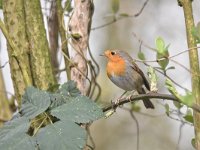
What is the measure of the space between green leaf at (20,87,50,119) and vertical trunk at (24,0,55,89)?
14.7 inches

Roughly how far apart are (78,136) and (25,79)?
0.51m

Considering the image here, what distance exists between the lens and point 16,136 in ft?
4.01

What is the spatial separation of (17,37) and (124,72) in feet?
2.94

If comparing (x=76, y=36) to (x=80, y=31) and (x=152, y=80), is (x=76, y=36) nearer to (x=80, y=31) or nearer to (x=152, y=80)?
(x=80, y=31)

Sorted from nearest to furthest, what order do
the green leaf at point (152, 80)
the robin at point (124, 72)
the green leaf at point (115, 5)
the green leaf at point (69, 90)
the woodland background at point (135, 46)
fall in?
the green leaf at point (152, 80) → the green leaf at point (69, 90) → the green leaf at point (115, 5) → the robin at point (124, 72) → the woodland background at point (135, 46)

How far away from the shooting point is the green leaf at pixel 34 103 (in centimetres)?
127

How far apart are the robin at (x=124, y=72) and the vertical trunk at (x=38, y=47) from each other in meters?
0.77

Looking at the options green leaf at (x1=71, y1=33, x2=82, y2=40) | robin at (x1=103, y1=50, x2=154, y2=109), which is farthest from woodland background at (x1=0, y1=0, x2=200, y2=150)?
green leaf at (x1=71, y1=33, x2=82, y2=40)

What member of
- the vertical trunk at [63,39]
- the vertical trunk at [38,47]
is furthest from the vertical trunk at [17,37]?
the vertical trunk at [63,39]

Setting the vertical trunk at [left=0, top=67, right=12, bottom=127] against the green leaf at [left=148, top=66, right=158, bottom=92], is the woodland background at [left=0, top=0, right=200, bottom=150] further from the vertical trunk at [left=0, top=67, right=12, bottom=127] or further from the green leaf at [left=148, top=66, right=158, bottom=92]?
the green leaf at [left=148, top=66, right=158, bottom=92]

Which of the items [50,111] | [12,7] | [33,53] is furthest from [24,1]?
[50,111]

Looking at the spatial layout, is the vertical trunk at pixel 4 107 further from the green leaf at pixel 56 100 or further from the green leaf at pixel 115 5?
the green leaf at pixel 56 100

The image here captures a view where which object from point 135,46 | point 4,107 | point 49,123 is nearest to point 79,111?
point 49,123

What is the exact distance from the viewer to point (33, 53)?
5.77 feet
